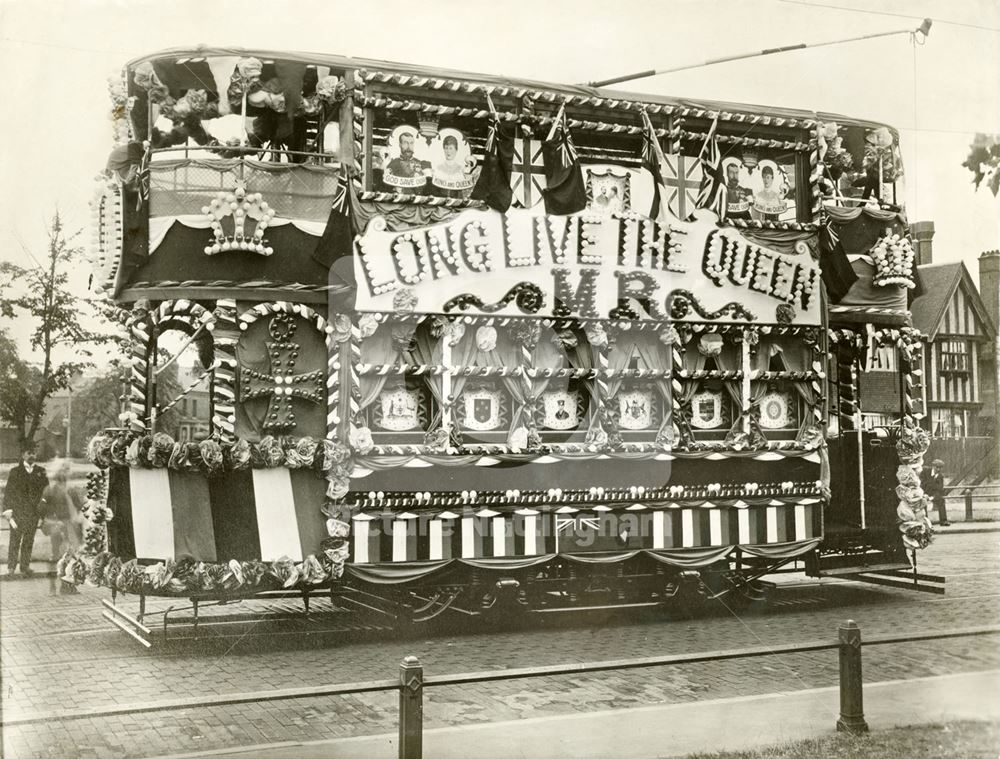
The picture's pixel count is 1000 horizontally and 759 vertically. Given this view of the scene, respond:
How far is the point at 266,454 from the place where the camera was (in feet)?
34.2

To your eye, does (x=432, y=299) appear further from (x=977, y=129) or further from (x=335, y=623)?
(x=977, y=129)

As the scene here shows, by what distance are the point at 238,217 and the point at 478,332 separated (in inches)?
116

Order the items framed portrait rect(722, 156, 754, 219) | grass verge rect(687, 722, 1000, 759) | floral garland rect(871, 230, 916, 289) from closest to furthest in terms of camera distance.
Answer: grass verge rect(687, 722, 1000, 759), framed portrait rect(722, 156, 754, 219), floral garland rect(871, 230, 916, 289)

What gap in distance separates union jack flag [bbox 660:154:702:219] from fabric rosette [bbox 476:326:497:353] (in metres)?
2.74

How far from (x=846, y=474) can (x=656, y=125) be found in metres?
5.49

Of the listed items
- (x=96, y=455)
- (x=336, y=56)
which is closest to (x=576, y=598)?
(x=96, y=455)

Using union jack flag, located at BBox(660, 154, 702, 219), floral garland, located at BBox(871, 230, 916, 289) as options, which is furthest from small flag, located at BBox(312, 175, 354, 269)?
floral garland, located at BBox(871, 230, 916, 289)

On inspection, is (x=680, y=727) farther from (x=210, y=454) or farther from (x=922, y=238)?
(x=922, y=238)

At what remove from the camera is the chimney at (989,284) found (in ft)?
35.0

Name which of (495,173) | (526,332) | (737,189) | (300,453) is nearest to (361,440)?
(300,453)

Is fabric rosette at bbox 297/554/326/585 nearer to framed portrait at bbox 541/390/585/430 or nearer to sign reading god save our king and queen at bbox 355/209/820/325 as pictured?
sign reading god save our king and queen at bbox 355/209/820/325

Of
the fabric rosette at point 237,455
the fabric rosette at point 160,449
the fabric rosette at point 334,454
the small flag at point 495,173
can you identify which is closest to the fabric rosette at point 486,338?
the small flag at point 495,173

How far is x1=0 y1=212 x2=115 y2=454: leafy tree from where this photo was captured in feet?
27.6

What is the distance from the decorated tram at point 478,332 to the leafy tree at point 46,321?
1.20 metres
